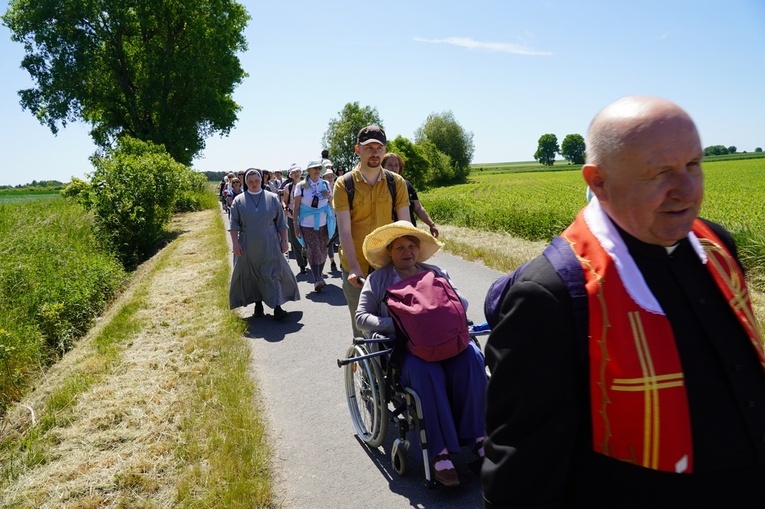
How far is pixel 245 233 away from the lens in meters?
8.09

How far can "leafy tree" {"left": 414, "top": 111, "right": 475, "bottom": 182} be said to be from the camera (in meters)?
75.8

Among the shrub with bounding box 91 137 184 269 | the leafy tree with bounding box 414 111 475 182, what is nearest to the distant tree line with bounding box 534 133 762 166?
the leafy tree with bounding box 414 111 475 182

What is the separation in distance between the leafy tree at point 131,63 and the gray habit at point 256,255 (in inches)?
1166

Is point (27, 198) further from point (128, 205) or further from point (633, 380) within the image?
point (633, 380)

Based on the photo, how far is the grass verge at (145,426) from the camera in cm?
368

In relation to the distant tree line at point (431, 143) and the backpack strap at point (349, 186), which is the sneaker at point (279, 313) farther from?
the distant tree line at point (431, 143)

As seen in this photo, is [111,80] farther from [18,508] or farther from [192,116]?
Result: [18,508]

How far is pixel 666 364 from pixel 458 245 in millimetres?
11615

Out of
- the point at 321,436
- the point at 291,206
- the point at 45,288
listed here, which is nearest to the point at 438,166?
the point at 291,206

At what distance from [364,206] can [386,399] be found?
1.73m

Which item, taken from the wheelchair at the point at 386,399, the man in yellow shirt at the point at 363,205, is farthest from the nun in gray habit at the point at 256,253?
the wheelchair at the point at 386,399

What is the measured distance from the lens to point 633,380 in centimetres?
122

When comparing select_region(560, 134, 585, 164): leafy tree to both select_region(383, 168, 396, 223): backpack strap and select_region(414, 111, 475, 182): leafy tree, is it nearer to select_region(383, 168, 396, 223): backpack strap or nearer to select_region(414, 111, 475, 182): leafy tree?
select_region(414, 111, 475, 182): leafy tree

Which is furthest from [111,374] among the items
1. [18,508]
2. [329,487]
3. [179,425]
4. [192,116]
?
[192,116]
